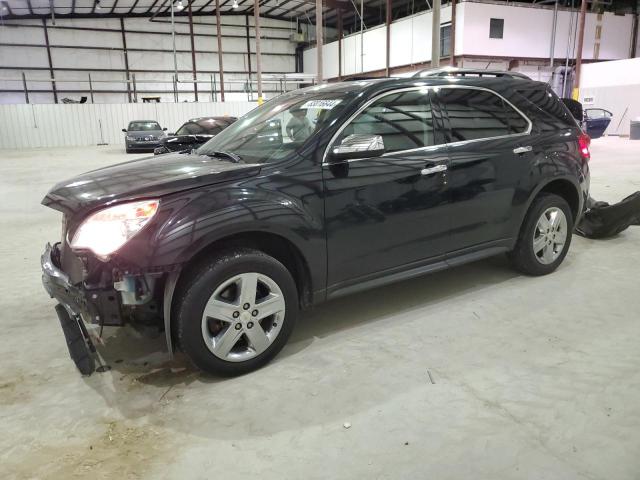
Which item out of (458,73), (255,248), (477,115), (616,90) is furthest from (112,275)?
(616,90)

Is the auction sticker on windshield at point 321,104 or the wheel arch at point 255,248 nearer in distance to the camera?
the wheel arch at point 255,248

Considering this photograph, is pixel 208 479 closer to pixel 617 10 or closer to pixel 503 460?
pixel 503 460

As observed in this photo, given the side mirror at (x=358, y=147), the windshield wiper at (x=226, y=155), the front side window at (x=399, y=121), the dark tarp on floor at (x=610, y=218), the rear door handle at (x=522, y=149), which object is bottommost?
the dark tarp on floor at (x=610, y=218)

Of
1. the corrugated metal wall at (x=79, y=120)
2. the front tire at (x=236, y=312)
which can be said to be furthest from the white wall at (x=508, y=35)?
the front tire at (x=236, y=312)

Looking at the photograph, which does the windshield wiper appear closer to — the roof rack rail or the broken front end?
the broken front end

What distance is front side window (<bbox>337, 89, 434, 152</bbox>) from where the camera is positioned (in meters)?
3.04

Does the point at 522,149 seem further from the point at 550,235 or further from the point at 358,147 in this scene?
the point at 358,147

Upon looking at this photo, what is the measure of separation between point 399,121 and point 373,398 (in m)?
1.74

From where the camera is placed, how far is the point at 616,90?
1997 centimetres

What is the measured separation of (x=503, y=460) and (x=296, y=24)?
33501 millimetres

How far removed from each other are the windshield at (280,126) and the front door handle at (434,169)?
670 mm

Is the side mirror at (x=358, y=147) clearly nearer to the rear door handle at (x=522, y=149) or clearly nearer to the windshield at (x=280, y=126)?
the windshield at (x=280, y=126)

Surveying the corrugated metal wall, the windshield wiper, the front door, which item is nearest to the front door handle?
the front door

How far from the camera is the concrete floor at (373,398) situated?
2010 mm
